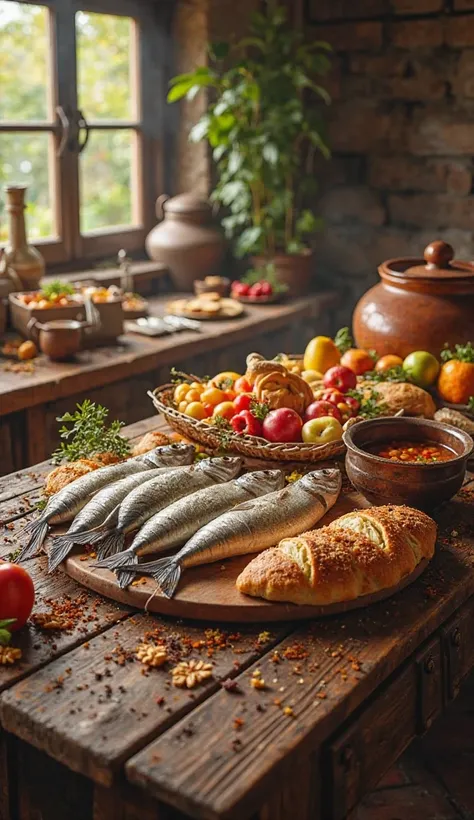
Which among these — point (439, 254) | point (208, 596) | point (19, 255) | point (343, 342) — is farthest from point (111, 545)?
point (19, 255)

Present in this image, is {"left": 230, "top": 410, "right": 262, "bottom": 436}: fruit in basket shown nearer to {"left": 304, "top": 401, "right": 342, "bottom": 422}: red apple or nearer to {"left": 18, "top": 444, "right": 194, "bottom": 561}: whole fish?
{"left": 304, "top": 401, "right": 342, "bottom": 422}: red apple

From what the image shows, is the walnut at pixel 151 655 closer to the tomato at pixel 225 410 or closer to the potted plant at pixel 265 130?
the tomato at pixel 225 410

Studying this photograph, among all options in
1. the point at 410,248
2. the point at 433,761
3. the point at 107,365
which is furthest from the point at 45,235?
the point at 433,761

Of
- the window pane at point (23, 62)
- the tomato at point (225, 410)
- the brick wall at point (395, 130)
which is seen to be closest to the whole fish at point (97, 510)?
the tomato at point (225, 410)

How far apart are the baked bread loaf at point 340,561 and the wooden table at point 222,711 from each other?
0.06 m

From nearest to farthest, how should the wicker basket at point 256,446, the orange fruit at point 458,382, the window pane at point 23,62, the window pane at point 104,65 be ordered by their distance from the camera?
the wicker basket at point 256,446, the orange fruit at point 458,382, the window pane at point 23,62, the window pane at point 104,65

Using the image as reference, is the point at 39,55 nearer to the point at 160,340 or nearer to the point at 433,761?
the point at 160,340

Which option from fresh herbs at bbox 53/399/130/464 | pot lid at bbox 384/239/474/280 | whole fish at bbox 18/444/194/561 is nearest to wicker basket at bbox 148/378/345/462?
fresh herbs at bbox 53/399/130/464

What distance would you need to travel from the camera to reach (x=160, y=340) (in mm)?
4008

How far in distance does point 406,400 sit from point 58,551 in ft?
3.78

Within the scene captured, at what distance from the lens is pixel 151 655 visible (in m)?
1.51

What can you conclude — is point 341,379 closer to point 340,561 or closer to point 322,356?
point 322,356

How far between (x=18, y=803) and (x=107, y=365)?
2215 mm

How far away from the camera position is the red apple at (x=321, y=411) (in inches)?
92.3
